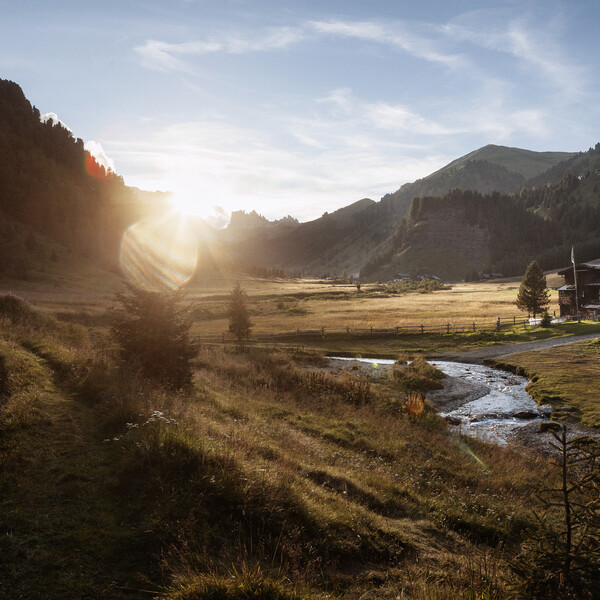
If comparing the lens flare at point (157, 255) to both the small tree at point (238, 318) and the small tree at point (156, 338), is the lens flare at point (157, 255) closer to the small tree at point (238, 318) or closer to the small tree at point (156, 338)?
the small tree at point (238, 318)

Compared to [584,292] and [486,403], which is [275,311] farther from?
[486,403]

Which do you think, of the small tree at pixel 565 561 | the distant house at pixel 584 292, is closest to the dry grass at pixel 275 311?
the distant house at pixel 584 292

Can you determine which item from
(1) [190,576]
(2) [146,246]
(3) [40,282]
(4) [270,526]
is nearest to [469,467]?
(4) [270,526]

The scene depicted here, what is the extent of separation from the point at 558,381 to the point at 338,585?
28.5 m

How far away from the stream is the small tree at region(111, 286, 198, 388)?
14518 millimetres

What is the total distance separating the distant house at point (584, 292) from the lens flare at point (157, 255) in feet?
331

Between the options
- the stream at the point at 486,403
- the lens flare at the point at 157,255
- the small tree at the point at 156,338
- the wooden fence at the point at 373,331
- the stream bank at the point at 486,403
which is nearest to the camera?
the small tree at the point at 156,338

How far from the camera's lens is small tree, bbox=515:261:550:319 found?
56250 mm

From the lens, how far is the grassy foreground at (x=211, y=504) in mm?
5258

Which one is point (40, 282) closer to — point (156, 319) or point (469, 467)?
point (156, 319)

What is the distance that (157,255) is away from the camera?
167375 mm

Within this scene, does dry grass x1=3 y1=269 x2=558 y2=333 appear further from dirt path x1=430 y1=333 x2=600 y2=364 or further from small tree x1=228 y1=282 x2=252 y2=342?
dirt path x1=430 y1=333 x2=600 y2=364

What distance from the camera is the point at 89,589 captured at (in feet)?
16.1

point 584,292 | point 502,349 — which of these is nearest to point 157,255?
point 584,292
